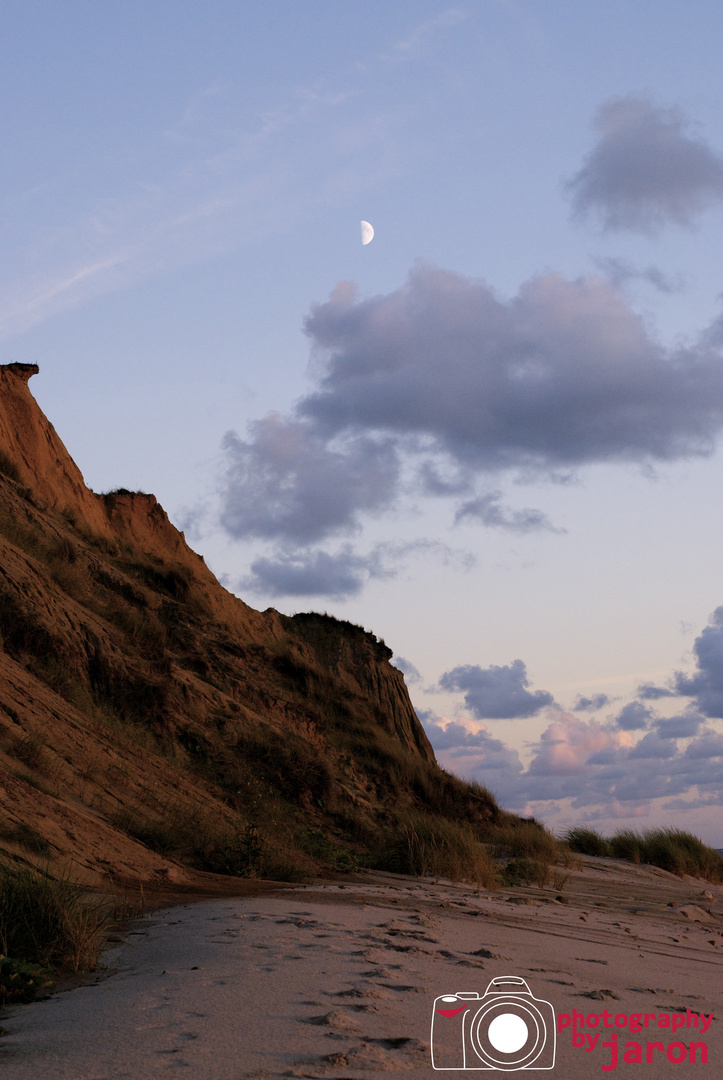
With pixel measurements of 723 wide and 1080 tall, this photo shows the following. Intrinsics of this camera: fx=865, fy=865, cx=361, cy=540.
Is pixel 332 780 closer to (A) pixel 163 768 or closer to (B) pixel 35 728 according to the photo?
(A) pixel 163 768

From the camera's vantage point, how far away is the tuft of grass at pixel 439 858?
1067 centimetres

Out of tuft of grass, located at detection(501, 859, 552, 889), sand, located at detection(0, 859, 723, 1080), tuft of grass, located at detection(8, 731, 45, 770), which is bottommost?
tuft of grass, located at detection(501, 859, 552, 889)

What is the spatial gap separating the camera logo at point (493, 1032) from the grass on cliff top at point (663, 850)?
16.4m

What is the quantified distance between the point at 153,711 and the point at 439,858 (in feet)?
17.1

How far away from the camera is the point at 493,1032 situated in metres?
3.28

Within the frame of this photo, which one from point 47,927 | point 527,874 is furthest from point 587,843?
point 47,927

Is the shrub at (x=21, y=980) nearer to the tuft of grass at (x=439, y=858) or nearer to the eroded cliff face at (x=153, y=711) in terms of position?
the eroded cliff face at (x=153, y=711)

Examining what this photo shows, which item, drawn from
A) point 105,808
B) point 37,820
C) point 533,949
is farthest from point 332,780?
point 533,949

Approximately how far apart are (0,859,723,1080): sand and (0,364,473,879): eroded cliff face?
228 centimetres

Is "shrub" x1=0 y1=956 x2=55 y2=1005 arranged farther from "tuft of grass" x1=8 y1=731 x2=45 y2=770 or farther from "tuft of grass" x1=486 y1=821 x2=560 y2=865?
"tuft of grass" x1=486 y1=821 x2=560 y2=865

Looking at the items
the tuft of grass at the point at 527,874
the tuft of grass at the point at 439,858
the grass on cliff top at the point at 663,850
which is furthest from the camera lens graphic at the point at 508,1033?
the grass on cliff top at the point at 663,850

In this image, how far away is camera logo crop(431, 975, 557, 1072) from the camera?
9.91 ft

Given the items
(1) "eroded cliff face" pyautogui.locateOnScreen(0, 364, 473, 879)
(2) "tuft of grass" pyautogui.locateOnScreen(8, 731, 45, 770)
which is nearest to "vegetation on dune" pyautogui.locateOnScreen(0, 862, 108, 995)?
(1) "eroded cliff face" pyautogui.locateOnScreen(0, 364, 473, 879)

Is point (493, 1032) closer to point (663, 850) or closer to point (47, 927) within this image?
point (47, 927)
